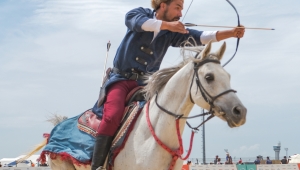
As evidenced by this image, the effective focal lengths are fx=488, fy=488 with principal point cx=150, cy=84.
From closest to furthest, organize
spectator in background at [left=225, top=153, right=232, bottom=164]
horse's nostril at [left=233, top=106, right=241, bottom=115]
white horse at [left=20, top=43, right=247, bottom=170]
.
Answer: horse's nostril at [left=233, top=106, right=241, bottom=115], white horse at [left=20, top=43, right=247, bottom=170], spectator in background at [left=225, top=153, right=232, bottom=164]

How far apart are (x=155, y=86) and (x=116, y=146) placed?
0.87 meters

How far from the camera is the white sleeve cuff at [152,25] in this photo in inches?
228

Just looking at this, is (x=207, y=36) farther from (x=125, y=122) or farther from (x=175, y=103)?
(x=125, y=122)

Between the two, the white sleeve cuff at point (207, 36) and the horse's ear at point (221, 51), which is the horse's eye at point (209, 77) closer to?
the horse's ear at point (221, 51)

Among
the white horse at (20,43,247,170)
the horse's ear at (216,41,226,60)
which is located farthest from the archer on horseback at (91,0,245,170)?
the horse's ear at (216,41,226,60)

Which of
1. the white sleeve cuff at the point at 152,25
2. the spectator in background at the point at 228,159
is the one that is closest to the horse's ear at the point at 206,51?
the white sleeve cuff at the point at 152,25

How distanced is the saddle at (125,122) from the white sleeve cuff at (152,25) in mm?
897

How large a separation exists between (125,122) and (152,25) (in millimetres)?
1237

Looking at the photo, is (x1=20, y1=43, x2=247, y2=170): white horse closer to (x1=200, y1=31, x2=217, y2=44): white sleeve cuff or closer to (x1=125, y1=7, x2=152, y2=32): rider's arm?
(x1=125, y1=7, x2=152, y2=32): rider's arm

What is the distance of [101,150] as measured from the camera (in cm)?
604

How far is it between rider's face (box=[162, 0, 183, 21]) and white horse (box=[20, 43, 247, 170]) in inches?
33.7

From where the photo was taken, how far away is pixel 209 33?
657 centimetres

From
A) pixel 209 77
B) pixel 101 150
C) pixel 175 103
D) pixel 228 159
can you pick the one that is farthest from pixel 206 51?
pixel 228 159

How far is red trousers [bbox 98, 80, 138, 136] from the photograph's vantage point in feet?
19.8
